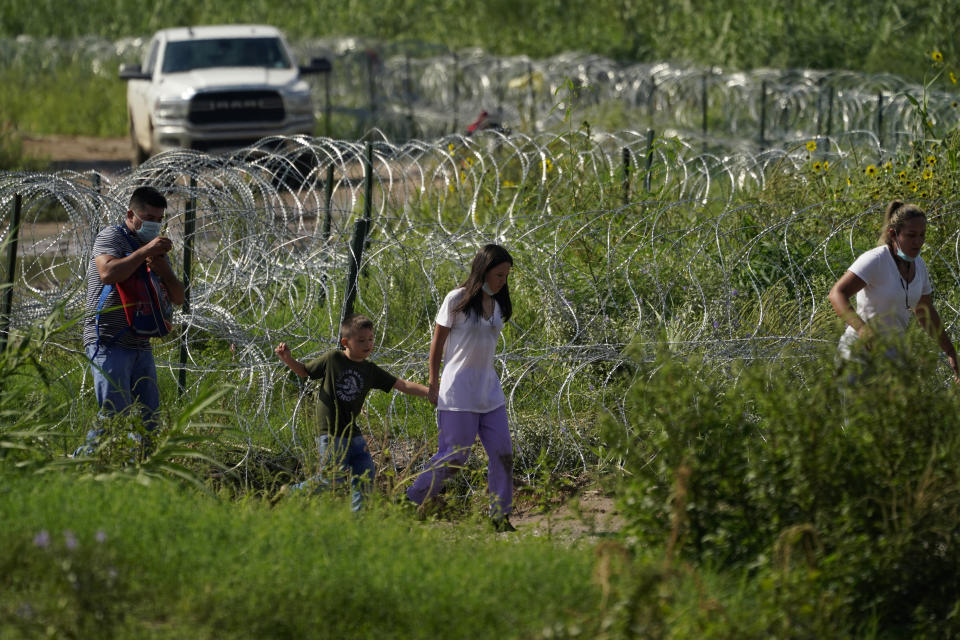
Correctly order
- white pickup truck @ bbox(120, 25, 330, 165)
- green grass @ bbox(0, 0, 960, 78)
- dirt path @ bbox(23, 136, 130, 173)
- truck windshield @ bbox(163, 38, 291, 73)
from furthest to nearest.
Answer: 1. green grass @ bbox(0, 0, 960, 78)
2. dirt path @ bbox(23, 136, 130, 173)
3. truck windshield @ bbox(163, 38, 291, 73)
4. white pickup truck @ bbox(120, 25, 330, 165)

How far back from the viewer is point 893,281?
6027 millimetres

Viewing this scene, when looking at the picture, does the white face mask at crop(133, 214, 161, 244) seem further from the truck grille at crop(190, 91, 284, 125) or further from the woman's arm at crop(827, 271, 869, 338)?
the truck grille at crop(190, 91, 284, 125)

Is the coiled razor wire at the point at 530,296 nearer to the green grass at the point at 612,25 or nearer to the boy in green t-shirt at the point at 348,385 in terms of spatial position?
the boy in green t-shirt at the point at 348,385

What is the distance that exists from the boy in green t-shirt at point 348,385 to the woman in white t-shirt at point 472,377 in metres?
0.19

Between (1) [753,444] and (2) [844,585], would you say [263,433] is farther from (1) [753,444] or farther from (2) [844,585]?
(2) [844,585]

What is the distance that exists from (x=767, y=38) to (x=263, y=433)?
643 inches

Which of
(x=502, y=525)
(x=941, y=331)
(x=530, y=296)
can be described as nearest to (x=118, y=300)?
(x=502, y=525)

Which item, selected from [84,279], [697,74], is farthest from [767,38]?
[84,279]

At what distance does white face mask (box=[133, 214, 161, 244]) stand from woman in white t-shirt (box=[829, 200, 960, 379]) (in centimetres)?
328

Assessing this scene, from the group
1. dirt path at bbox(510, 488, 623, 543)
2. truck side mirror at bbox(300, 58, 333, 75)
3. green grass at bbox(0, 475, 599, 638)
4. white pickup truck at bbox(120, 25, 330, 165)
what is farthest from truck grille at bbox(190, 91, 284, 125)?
green grass at bbox(0, 475, 599, 638)

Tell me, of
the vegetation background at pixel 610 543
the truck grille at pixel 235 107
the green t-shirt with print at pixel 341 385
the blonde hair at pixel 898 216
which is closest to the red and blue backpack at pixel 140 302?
the vegetation background at pixel 610 543

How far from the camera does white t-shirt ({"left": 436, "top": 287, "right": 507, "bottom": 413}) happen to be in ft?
19.4

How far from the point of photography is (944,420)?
4582 millimetres

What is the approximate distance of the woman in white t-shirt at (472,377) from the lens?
5.91 meters
